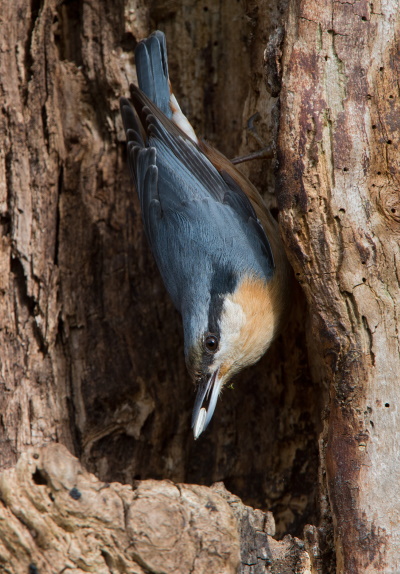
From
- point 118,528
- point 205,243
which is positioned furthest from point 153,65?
point 118,528

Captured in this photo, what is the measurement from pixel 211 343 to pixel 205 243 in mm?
514

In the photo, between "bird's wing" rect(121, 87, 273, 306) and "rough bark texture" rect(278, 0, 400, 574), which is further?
"bird's wing" rect(121, 87, 273, 306)

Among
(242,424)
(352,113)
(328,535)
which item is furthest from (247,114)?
(328,535)

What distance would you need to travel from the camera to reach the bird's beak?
3008 mm

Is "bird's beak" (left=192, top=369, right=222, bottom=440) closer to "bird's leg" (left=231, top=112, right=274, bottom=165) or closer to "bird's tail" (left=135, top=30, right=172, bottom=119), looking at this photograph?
"bird's leg" (left=231, top=112, right=274, bottom=165)

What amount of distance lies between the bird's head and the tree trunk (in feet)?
0.88

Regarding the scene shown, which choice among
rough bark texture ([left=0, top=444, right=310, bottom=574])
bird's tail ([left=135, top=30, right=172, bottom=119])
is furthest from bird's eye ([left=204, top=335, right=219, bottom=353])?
bird's tail ([left=135, top=30, right=172, bottom=119])

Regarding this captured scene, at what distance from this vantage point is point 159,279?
3.68m

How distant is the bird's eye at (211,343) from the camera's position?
3.07 m

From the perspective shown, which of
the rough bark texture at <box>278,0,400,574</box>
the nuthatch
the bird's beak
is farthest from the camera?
the nuthatch

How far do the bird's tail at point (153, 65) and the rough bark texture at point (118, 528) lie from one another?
6.76 ft

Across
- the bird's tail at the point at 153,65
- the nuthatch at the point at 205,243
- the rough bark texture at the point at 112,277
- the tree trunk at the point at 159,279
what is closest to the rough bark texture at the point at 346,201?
the tree trunk at the point at 159,279

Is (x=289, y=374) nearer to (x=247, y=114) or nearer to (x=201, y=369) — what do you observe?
(x=201, y=369)

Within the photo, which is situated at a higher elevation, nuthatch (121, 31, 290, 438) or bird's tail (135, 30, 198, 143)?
bird's tail (135, 30, 198, 143)
